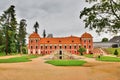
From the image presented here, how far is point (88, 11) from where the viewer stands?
25609 mm

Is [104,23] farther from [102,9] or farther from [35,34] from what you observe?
[35,34]

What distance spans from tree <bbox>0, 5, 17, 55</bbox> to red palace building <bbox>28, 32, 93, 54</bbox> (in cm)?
2093

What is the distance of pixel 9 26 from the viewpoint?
220 feet

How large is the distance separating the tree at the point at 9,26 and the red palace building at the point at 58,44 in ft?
68.7

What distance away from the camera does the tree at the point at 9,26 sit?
2608 inches

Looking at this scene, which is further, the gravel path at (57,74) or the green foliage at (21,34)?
the green foliage at (21,34)

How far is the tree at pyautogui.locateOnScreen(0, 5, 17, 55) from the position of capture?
6625 cm

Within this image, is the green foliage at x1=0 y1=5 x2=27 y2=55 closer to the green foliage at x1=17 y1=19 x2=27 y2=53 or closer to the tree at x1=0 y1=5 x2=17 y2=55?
the tree at x1=0 y1=5 x2=17 y2=55

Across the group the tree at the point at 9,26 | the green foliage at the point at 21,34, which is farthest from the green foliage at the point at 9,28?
the green foliage at the point at 21,34

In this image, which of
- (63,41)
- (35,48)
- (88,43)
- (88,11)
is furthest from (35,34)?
(88,11)

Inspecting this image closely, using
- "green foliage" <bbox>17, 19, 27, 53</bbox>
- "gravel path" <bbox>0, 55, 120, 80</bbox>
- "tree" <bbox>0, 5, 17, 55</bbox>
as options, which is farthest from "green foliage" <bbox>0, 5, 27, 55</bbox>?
"gravel path" <bbox>0, 55, 120, 80</bbox>

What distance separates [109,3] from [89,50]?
6311 cm

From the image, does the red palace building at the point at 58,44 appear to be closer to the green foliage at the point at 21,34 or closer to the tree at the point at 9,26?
the green foliage at the point at 21,34

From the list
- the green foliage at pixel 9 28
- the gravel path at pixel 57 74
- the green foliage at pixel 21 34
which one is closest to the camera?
the gravel path at pixel 57 74
